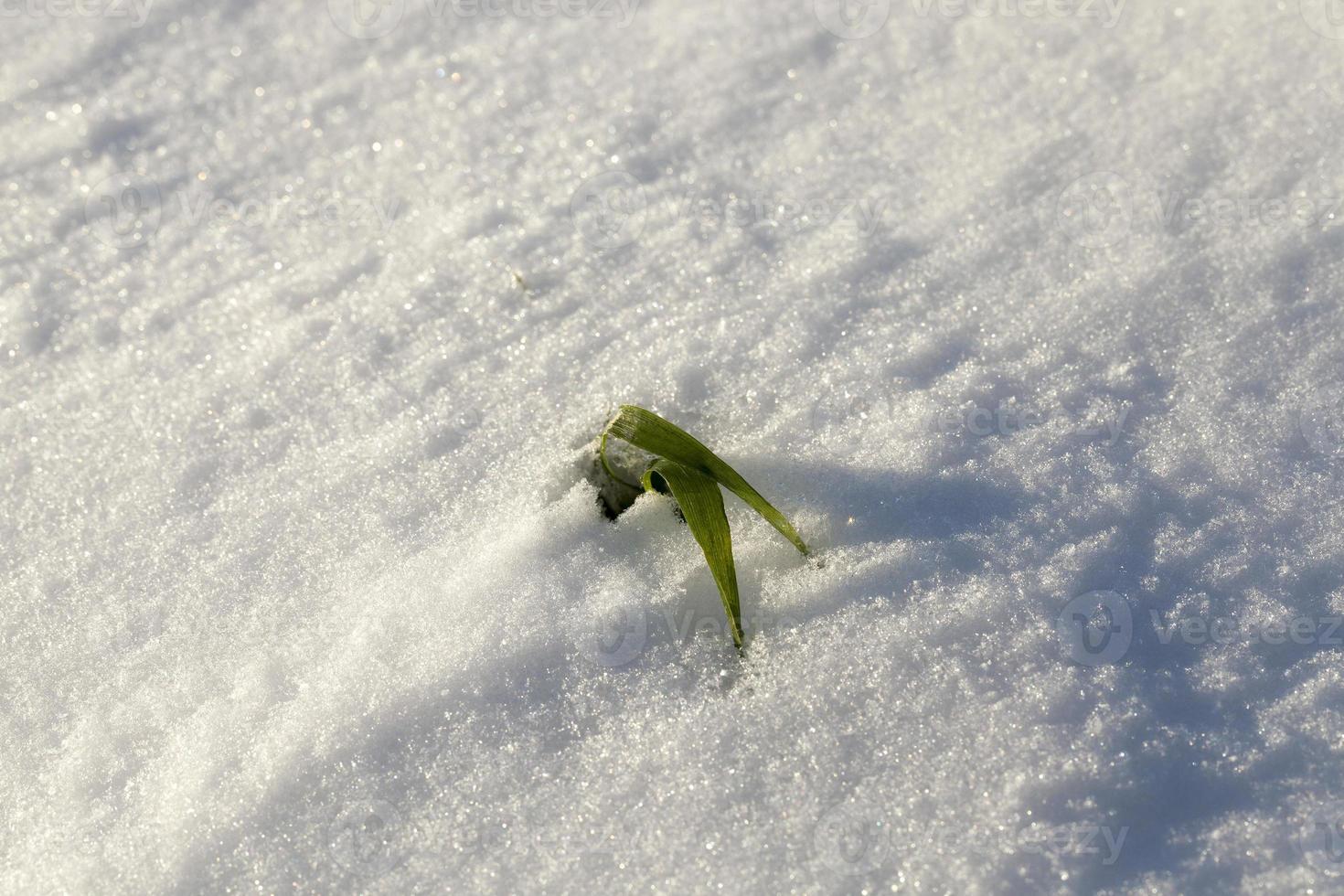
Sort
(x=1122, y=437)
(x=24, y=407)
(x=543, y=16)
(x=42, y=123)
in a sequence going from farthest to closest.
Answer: (x=543, y=16) < (x=42, y=123) < (x=24, y=407) < (x=1122, y=437)

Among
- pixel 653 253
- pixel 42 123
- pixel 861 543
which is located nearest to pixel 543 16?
pixel 653 253

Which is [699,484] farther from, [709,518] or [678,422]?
[678,422]

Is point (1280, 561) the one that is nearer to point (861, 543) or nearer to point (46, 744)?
point (861, 543)

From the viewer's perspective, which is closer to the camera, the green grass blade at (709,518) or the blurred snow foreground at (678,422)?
the blurred snow foreground at (678,422)

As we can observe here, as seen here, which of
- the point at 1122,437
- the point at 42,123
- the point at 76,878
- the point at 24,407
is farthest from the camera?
the point at 42,123

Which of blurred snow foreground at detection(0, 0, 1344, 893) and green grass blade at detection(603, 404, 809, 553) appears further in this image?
green grass blade at detection(603, 404, 809, 553)
